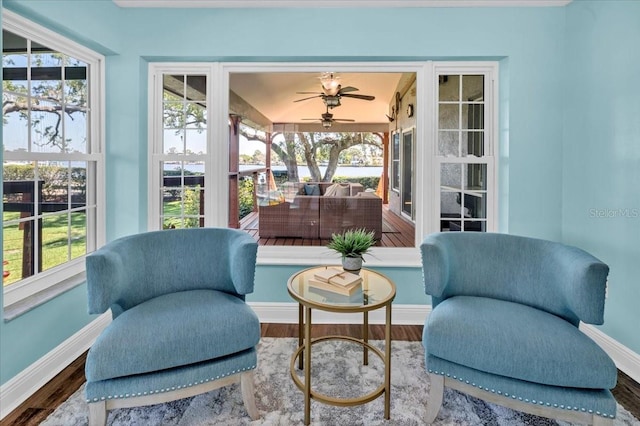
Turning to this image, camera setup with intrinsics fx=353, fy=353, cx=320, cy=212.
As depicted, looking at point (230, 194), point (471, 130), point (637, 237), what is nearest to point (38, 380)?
point (230, 194)

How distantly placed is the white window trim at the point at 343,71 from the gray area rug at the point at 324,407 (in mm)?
980

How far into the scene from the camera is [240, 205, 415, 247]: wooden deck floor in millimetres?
3180

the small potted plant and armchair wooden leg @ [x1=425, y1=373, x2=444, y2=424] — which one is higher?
the small potted plant

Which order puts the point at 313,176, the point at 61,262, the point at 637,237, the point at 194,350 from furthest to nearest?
the point at 313,176
the point at 61,262
the point at 637,237
the point at 194,350

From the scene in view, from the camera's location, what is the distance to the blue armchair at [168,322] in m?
1.55

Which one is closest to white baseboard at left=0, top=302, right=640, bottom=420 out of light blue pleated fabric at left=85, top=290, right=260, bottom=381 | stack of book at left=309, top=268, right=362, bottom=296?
light blue pleated fabric at left=85, top=290, right=260, bottom=381

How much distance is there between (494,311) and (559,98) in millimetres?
1936

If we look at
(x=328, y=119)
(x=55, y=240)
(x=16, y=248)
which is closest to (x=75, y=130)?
(x=55, y=240)

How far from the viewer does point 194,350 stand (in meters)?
1.62

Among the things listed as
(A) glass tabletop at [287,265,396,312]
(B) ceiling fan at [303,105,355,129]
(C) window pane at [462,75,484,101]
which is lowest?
(A) glass tabletop at [287,265,396,312]

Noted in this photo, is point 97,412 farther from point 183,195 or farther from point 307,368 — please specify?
point 183,195

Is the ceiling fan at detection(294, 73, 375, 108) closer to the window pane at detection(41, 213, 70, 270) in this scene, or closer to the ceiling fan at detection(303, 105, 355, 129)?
the ceiling fan at detection(303, 105, 355, 129)

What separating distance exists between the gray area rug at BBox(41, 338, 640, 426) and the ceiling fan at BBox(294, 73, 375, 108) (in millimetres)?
2690

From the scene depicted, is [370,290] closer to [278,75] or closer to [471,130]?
[471,130]
